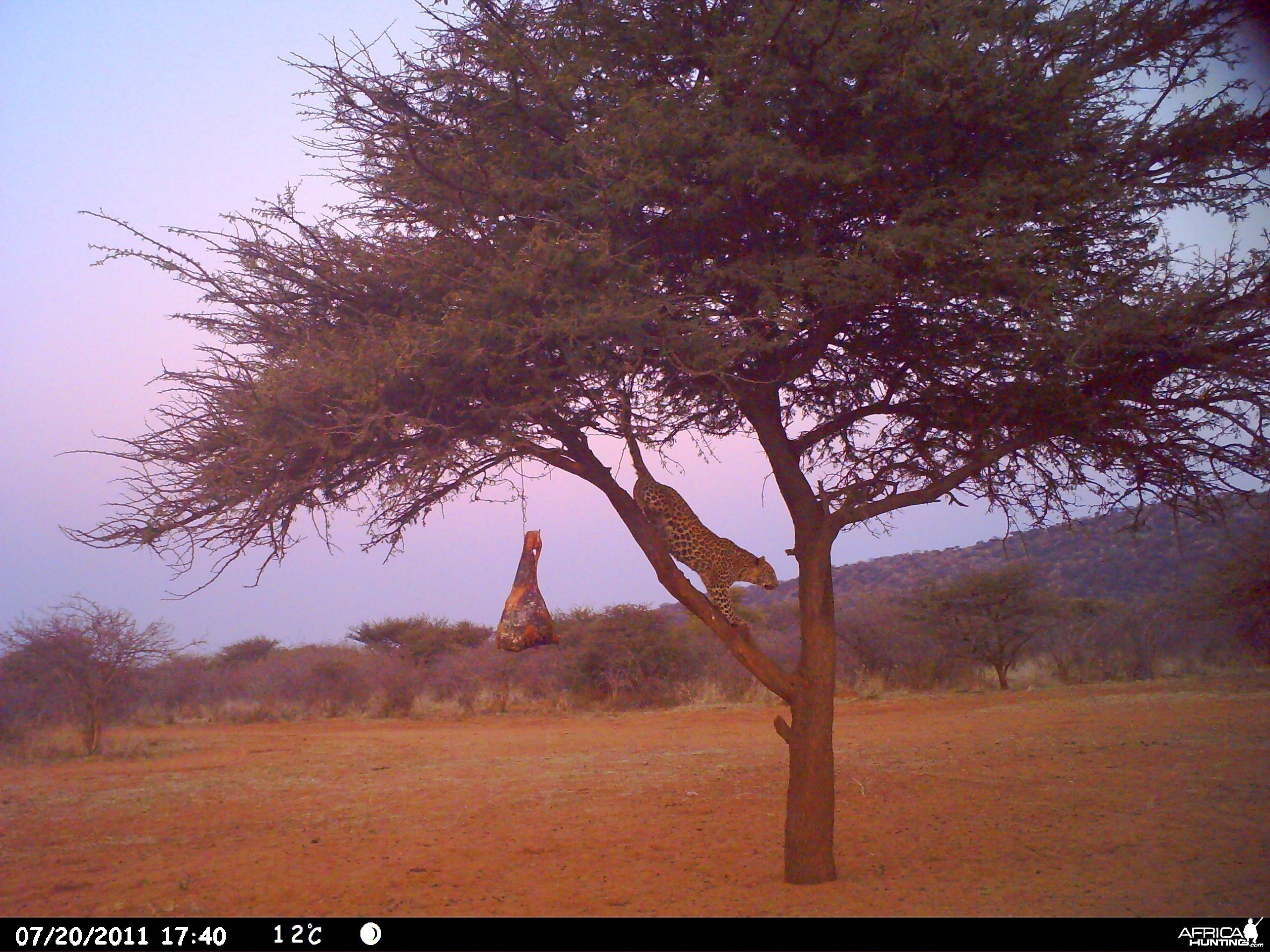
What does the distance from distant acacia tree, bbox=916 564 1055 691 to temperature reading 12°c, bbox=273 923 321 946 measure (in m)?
22.8

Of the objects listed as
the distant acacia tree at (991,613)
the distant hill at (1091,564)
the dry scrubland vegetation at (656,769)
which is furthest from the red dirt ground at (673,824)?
the distant hill at (1091,564)

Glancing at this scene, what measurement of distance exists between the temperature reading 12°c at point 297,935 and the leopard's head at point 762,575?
452 cm

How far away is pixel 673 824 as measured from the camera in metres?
10.9

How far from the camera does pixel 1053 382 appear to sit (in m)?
6.98

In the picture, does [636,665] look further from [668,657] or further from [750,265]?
[750,265]

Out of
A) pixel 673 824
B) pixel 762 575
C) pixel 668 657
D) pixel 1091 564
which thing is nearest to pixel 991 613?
pixel 668 657

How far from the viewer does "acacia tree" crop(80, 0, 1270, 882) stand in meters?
6.76

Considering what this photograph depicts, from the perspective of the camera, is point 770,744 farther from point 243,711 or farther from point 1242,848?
point 243,711

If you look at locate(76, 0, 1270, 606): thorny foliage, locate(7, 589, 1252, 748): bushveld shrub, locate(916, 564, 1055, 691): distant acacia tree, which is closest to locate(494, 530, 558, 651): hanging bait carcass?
locate(76, 0, 1270, 606): thorny foliage

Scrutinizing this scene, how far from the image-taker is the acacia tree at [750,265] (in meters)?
6.76

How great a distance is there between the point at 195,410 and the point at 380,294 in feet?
5.58

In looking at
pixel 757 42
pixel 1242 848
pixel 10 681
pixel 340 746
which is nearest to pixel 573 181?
pixel 757 42

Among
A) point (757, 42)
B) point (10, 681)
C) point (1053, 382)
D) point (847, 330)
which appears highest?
point (757, 42)

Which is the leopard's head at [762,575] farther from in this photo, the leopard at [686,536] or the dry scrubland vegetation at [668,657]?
the dry scrubland vegetation at [668,657]
